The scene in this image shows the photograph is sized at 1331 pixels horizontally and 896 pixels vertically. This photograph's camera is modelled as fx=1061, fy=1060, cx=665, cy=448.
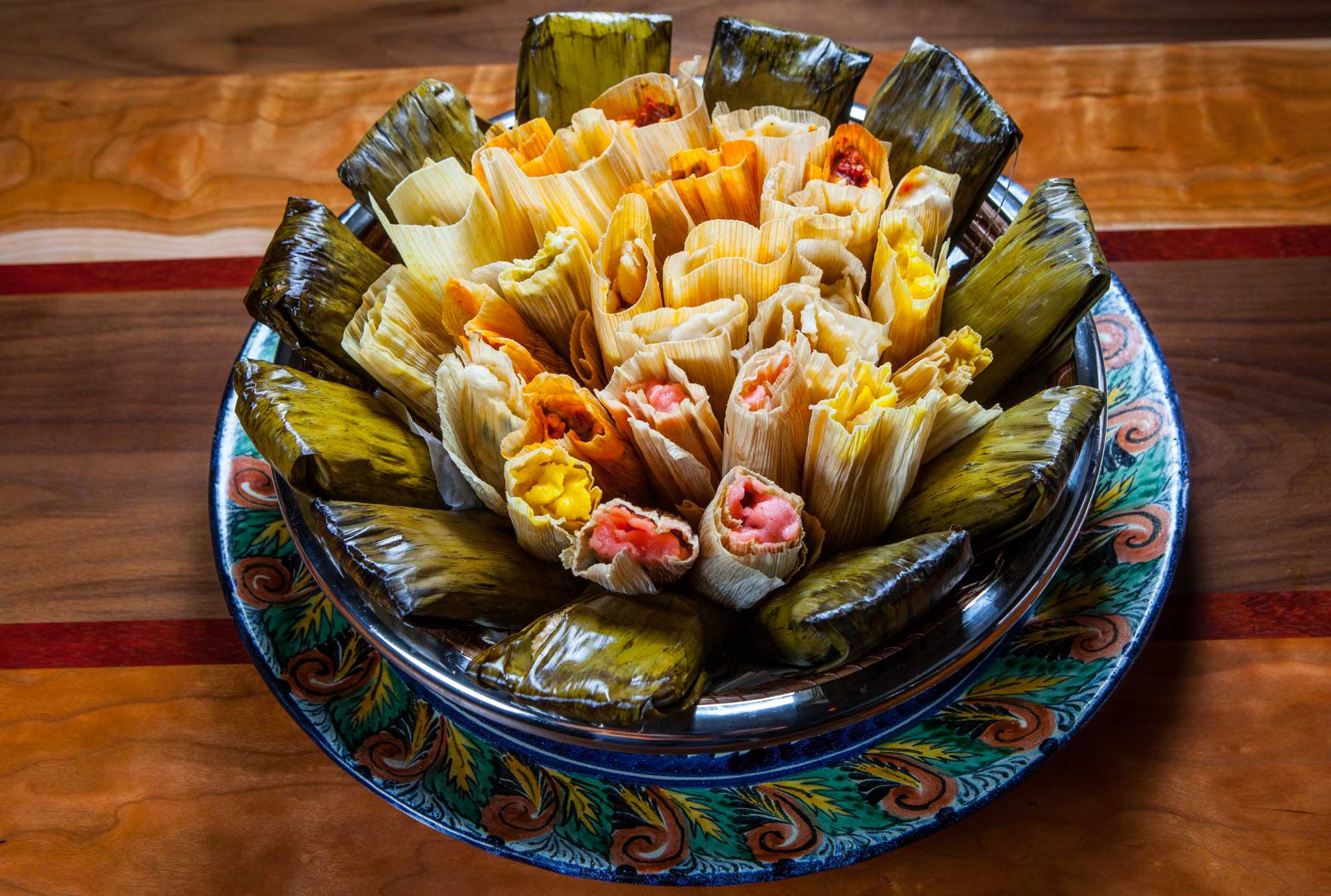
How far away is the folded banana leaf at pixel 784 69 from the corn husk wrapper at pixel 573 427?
0.27 metres

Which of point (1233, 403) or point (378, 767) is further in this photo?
point (1233, 403)

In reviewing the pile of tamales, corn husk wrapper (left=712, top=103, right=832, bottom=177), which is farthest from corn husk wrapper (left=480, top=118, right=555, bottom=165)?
corn husk wrapper (left=712, top=103, right=832, bottom=177)

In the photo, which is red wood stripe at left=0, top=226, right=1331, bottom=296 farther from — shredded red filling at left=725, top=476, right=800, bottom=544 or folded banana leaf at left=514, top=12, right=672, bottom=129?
shredded red filling at left=725, top=476, right=800, bottom=544

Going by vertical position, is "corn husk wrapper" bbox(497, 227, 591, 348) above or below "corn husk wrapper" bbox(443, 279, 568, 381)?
above

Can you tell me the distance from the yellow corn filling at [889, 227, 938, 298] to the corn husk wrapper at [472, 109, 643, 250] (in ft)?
0.55

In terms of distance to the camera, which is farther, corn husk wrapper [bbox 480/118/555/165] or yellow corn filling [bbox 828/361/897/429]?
corn husk wrapper [bbox 480/118/555/165]

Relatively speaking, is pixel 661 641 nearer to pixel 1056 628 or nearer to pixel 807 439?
pixel 807 439

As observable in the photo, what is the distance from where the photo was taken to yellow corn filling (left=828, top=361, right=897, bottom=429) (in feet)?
1.71

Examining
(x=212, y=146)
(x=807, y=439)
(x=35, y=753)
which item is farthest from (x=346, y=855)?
(x=212, y=146)

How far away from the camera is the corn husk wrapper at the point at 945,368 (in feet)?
1.81

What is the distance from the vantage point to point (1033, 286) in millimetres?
600

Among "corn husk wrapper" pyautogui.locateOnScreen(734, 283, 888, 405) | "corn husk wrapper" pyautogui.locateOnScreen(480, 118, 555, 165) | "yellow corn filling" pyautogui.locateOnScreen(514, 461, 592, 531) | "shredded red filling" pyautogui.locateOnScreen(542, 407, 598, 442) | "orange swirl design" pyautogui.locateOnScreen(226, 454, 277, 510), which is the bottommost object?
"orange swirl design" pyautogui.locateOnScreen(226, 454, 277, 510)

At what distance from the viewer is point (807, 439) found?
0.56 m

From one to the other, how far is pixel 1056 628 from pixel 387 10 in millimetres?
935
